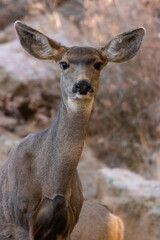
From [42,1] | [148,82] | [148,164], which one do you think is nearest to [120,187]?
[148,164]

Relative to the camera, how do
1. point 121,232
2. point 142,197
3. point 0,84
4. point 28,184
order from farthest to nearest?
point 0,84 < point 142,197 < point 121,232 < point 28,184

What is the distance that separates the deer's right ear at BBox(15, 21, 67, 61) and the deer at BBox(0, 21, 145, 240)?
0.28ft

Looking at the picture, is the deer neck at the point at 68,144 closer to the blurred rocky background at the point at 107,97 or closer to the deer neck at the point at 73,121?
the deer neck at the point at 73,121

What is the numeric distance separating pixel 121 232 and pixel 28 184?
201 centimetres

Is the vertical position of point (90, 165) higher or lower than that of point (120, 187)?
lower

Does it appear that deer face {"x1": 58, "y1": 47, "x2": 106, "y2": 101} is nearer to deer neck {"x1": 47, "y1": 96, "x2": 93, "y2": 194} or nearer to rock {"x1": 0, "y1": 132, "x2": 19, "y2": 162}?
deer neck {"x1": 47, "y1": 96, "x2": 93, "y2": 194}

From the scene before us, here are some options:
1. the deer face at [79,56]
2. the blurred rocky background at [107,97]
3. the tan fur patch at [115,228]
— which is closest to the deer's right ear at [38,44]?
the deer face at [79,56]

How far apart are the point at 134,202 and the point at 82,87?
2811 millimetres

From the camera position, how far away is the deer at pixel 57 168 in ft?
18.2

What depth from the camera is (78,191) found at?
5.82 metres

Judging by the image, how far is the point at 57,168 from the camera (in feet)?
18.5

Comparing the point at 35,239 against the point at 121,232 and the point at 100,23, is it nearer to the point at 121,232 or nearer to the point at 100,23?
the point at 121,232

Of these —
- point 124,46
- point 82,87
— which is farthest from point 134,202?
point 82,87

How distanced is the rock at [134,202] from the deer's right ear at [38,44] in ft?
8.09
